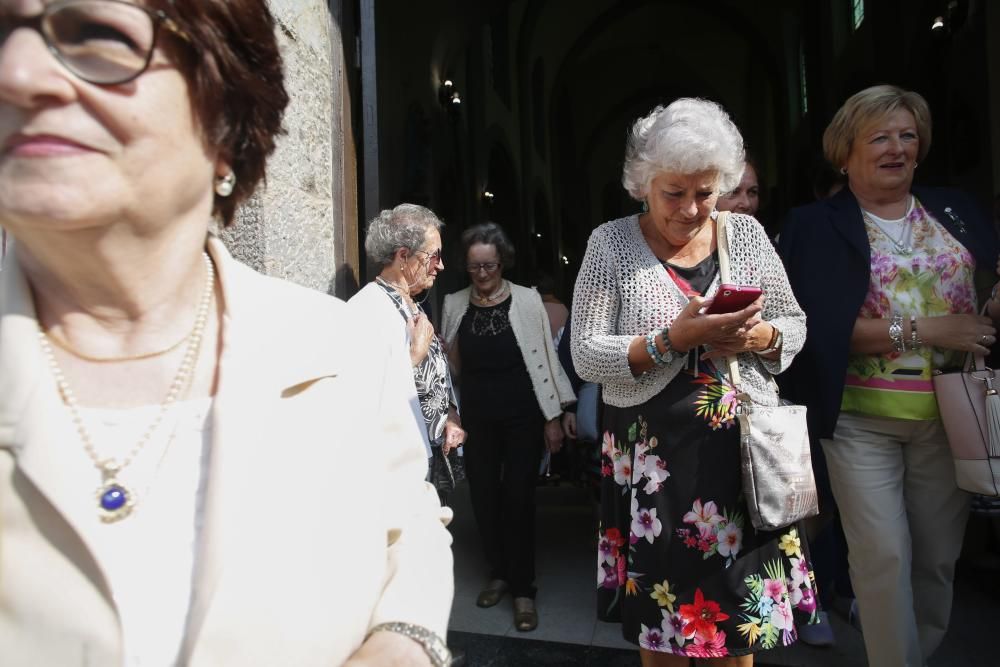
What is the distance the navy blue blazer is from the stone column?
1774 millimetres

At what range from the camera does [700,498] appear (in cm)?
219

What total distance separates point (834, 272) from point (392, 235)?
1.88 m

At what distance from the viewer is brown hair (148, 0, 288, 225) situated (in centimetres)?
Result: 100

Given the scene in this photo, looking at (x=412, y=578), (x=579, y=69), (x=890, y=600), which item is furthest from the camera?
(x=579, y=69)

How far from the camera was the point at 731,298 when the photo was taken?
2039 millimetres

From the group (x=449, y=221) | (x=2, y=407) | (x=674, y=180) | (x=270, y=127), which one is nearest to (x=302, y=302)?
(x=270, y=127)

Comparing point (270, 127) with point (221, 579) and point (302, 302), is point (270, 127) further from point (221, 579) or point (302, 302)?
point (221, 579)

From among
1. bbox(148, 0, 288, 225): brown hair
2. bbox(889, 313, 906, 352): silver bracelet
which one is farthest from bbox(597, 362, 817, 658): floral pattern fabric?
bbox(148, 0, 288, 225): brown hair

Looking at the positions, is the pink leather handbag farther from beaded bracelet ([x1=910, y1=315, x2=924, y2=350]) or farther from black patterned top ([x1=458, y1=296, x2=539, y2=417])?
black patterned top ([x1=458, y1=296, x2=539, y2=417])

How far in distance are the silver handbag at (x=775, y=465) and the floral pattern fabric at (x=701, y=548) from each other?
73mm

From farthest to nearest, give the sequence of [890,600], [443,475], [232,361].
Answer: [443,475]
[890,600]
[232,361]

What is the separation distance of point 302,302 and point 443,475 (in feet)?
7.96

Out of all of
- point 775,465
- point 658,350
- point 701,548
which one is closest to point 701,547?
point 701,548

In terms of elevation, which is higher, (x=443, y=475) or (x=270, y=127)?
(x=270, y=127)
